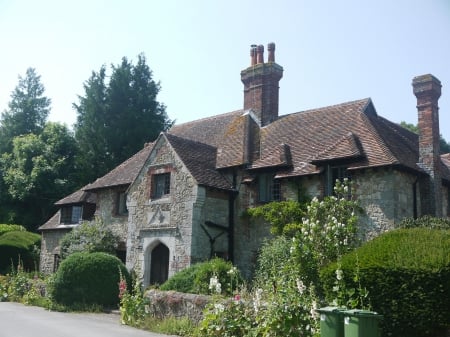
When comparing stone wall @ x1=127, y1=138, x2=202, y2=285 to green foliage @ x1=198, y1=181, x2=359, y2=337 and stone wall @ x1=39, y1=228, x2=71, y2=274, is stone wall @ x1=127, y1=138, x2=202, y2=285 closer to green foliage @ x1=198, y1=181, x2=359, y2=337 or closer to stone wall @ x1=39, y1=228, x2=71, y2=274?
green foliage @ x1=198, y1=181, x2=359, y2=337

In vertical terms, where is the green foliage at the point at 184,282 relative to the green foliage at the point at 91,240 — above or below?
below

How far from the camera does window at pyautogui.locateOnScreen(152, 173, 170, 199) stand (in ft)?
69.8

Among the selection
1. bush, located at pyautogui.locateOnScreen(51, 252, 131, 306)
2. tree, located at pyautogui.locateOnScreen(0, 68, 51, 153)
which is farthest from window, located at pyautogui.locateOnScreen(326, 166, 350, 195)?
tree, located at pyautogui.locateOnScreen(0, 68, 51, 153)

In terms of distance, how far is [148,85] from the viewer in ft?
149

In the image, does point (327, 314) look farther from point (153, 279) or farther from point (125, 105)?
point (125, 105)

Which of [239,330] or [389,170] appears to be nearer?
[239,330]

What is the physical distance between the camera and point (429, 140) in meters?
18.6

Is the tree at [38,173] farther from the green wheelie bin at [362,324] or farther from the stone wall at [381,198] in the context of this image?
the green wheelie bin at [362,324]

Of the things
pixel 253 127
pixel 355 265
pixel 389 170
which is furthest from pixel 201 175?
pixel 355 265

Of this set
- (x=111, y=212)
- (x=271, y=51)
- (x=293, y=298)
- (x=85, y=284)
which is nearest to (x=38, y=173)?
(x=111, y=212)

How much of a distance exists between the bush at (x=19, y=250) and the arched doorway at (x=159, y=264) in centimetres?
1119

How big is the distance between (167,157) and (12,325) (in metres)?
9.87

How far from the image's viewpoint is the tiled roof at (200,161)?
2041cm

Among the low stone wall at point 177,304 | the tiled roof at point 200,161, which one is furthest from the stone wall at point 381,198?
the low stone wall at point 177,304
